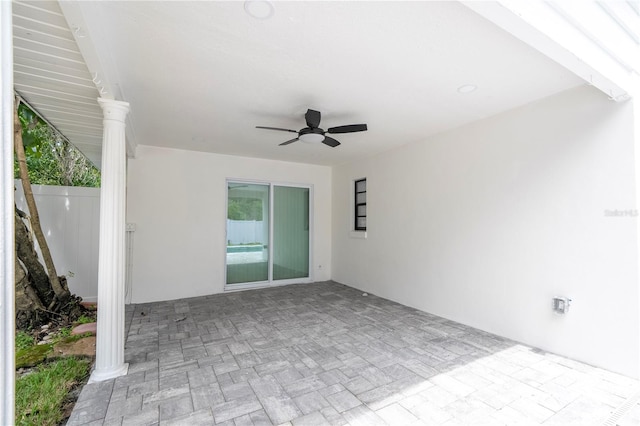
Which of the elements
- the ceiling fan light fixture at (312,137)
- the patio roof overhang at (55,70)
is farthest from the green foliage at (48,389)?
the ceiling fan light fixture at (312,137)

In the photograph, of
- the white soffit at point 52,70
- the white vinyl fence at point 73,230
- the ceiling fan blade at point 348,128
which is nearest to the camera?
the white soffit at point 52,70

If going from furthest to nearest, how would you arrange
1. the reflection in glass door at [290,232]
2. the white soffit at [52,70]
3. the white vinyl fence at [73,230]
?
the reflection in glass door at [290,232], the white vinyl fence at [73,230], the white soffit at [52,70]

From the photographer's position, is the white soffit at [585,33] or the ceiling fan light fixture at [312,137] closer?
the white soffit at [585,33]

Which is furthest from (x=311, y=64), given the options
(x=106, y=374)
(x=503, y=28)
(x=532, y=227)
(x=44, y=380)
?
(x=44, y=380)

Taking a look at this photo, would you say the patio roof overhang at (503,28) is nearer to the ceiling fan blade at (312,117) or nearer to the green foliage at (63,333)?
the ceiling fan blade at (312,117)

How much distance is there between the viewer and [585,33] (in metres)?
1.92

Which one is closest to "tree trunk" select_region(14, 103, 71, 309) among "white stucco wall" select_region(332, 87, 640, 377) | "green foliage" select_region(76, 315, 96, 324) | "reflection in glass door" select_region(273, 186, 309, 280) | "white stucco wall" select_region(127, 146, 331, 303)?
"green foliage" select_region(76, 315, 96, 324)

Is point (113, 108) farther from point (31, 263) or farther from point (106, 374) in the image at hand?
point (31, 263)

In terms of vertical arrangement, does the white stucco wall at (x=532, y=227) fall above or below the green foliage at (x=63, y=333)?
above

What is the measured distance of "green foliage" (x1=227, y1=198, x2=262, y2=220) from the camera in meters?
5.61

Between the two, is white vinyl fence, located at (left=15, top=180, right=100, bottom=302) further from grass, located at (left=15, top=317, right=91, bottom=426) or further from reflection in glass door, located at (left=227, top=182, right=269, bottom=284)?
reflection in glass door, located at (left=227, top=182, right=269, bottom=284)

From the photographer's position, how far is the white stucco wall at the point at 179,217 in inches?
189

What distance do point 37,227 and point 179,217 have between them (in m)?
1.79

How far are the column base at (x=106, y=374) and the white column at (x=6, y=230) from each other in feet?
7.00
